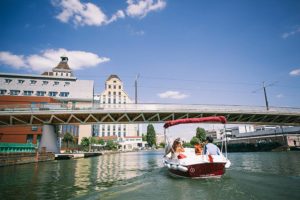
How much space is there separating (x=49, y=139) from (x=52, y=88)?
160 feet

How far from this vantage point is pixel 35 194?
10812mm

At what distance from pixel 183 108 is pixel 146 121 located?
26.9ft

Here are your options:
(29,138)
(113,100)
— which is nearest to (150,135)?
(113,100)

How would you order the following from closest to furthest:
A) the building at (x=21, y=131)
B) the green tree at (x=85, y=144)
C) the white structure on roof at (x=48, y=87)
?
the building at (x=21, y=131) → the white structure on roof at (x=48, y=87) → the green tree at (x=85, y=144)

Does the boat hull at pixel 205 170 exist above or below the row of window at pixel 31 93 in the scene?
below

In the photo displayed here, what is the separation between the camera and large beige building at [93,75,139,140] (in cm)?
12638

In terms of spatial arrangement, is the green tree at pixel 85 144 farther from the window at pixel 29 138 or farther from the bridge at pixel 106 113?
the bridge at pixel 106 113

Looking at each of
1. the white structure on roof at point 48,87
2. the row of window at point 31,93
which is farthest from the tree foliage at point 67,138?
the row of window at point 31,93

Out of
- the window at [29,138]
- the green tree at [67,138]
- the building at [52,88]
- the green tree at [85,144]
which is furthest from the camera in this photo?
the green tree at [85,144]

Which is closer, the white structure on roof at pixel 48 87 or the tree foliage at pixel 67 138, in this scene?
the tree foliage at pixel 67 138

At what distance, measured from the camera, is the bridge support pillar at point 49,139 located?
42656 millimetres

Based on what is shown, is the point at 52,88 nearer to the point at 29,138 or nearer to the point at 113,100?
the point at 29,138

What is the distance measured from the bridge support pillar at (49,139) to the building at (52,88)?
3189cm

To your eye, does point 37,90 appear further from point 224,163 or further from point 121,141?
point 224,163
